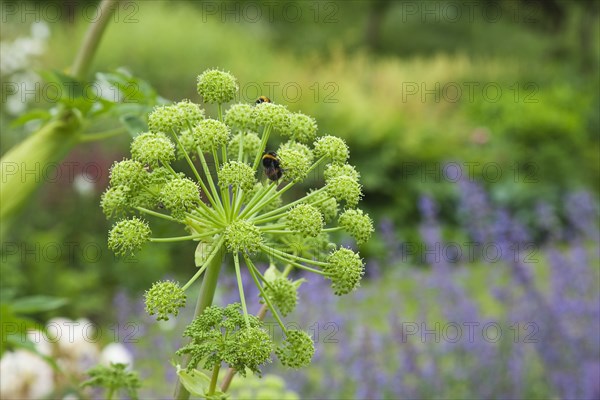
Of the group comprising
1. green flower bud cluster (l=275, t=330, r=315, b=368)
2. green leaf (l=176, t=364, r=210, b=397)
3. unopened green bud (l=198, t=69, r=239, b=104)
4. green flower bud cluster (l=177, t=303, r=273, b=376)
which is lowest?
green leaf (l=176, t=364, r=210, b=397)

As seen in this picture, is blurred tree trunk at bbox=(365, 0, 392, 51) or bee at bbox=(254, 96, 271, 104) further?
blurred tree trunk at bbox=(365, 0, 392, 51)

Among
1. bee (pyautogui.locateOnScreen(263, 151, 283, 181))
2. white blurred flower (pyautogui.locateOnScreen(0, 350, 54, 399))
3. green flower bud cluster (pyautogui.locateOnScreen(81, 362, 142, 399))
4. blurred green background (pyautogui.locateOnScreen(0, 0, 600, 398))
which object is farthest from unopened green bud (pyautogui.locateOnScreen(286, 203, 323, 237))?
blurred green background (pyautogui.locateOnScreen(0, 0, 600, 398))

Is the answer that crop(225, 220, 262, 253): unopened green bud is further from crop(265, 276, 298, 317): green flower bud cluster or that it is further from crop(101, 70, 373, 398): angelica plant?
crop(265, 276, 298, 317): green flower bud cluster

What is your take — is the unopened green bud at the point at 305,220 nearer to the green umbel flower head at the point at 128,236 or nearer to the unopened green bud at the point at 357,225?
the unopened green bud at the point at 357,225

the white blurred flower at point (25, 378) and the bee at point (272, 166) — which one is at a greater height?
the bee at point (272, 166)

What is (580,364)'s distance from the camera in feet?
11.3

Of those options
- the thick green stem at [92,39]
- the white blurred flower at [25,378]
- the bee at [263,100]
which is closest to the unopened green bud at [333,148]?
the bee at [263,100]

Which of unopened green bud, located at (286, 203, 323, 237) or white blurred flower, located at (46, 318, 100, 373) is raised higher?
unopened green bud, located at (286, 203, 323, 237)

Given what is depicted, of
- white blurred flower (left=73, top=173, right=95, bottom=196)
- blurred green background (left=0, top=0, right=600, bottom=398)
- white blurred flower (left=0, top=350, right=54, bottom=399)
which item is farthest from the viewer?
blurred green background (left=0, top=0, right=600, bottom=398)

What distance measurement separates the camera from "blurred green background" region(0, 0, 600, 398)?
677 centimetres

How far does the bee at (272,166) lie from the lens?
1.00m

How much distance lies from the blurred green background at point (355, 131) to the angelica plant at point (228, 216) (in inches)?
167

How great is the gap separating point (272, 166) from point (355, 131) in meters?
7.52

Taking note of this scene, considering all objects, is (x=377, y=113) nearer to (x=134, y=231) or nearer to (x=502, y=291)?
(x=502, y=291)
